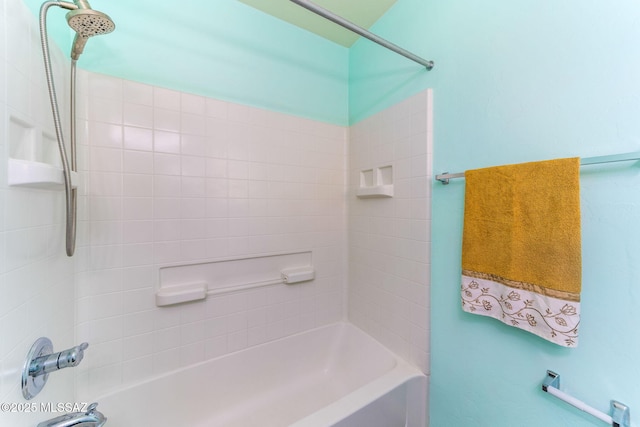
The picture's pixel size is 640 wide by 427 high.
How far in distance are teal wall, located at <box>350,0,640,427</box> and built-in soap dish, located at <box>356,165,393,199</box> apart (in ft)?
1.00

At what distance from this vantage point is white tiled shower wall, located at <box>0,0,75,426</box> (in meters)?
0.60

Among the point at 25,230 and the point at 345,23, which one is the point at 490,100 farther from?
the point at 25,230

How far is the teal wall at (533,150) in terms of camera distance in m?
0.64

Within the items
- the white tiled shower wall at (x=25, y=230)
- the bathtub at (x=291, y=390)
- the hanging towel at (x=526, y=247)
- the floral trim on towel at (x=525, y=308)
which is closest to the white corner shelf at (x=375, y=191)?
the hanging towel at (x=526, y=247)

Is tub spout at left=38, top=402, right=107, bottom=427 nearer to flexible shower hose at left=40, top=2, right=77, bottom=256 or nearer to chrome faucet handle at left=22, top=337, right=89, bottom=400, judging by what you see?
chrome faucet handle at left=22, top=337, right=89, bottom=400

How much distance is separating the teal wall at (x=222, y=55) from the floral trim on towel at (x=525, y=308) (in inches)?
54.7

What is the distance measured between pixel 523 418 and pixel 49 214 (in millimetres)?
1869

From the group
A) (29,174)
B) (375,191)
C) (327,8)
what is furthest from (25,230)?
(327,8)

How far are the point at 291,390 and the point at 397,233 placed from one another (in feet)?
4.01

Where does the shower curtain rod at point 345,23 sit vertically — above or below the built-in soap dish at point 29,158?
above

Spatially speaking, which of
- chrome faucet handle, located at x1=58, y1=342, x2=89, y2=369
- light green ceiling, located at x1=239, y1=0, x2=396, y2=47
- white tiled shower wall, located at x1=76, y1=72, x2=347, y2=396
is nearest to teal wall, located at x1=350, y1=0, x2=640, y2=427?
light green ceiling, located at x1=239, y1=0, x2=396, y2=47

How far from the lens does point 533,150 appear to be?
0.80m

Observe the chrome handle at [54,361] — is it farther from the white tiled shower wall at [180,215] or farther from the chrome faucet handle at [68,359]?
the white tiled shower wall at [180,215]

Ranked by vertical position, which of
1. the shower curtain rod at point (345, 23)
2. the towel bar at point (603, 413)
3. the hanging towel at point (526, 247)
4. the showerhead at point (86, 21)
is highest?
the shower curtain rod at point (345, 23)
